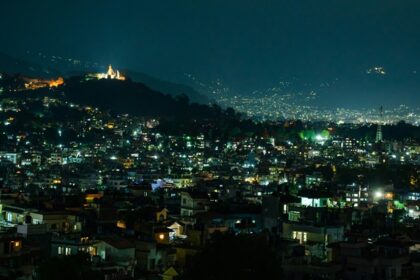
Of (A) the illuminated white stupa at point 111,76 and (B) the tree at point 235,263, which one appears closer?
(B) the tree at point 235,263

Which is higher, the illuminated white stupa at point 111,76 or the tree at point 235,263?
the illuminated white stupa at point 111,76

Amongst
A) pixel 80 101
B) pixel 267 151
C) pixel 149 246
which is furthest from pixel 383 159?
pixel 149 246

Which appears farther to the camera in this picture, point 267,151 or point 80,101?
point 80,101

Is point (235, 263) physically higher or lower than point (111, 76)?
lower

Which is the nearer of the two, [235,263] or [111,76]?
[235,263]

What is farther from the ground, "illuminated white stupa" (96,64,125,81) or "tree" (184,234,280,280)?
"illuminated white stupa" (96,64,125,81)

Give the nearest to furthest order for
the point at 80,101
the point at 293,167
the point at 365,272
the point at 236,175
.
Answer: the point at 365,272 < the point at 236,175 < the point at 293,167 < the point at 80,101

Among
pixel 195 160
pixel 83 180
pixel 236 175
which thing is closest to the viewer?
pixel 83 180

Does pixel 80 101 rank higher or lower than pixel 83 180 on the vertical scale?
higher

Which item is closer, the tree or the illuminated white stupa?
the tree

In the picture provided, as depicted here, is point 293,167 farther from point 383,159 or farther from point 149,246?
point 149,246
